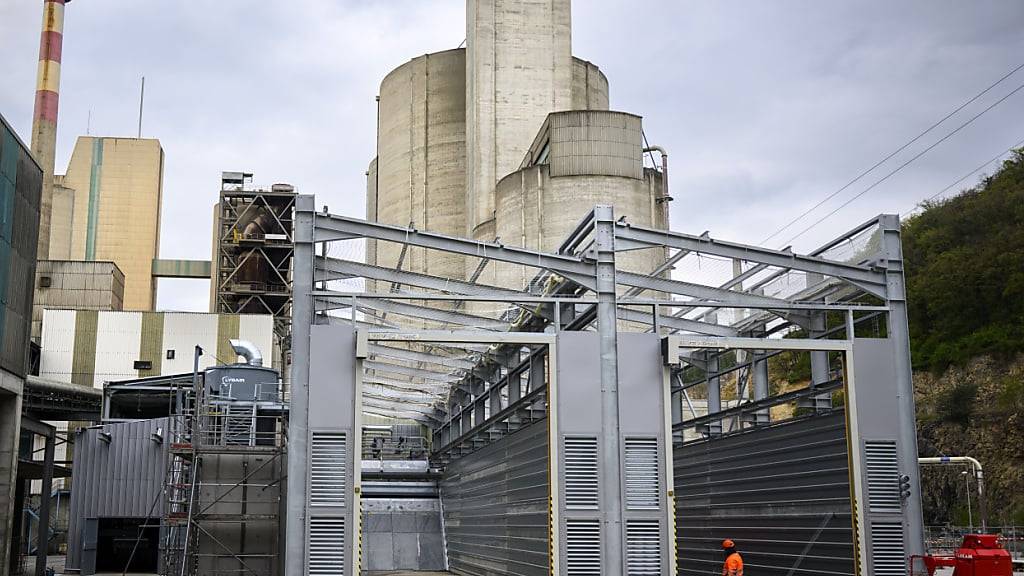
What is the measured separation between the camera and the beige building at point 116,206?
3713 inches

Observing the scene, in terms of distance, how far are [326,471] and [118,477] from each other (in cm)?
2016

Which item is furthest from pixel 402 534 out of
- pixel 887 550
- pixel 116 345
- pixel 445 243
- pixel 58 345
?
pixel 58 345

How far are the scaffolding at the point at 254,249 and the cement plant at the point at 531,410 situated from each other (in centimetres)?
1480

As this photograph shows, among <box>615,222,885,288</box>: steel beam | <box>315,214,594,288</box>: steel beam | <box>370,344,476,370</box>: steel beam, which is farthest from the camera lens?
<box>370,344,476,370</box>: steel beam

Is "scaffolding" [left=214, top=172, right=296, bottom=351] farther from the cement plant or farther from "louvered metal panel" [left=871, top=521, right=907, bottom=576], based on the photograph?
"louvered metal panel" [left=871, top=521, right=907, bottom=576]

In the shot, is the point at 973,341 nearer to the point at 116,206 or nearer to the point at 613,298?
the point at 613,298

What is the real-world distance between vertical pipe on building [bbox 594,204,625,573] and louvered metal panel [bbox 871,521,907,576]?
3.86 meters

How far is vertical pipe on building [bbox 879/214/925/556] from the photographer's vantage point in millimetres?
16094

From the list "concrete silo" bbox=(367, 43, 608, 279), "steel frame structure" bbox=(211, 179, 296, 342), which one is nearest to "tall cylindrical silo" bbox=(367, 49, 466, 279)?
"concrete silo" bbox=(367, 43, 608, 279)

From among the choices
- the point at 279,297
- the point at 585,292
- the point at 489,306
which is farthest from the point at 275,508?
the point at 279,297

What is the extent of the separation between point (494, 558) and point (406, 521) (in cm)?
1156

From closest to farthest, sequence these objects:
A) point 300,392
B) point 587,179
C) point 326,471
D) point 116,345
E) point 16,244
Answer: point 326,471 < point 300,392 < point 16,244 < point 587,179 < point 116,345

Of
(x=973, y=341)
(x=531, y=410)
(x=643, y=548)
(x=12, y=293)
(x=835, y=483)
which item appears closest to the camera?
(x=643, y=548)

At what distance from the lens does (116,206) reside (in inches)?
3718
